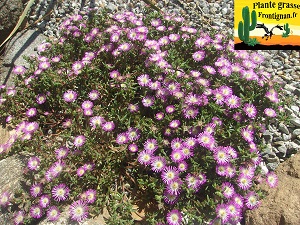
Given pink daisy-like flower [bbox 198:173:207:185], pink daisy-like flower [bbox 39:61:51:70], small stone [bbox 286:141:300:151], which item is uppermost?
pink daisy-like flower [bbox 39:61:51:70]

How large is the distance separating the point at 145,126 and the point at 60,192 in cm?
89

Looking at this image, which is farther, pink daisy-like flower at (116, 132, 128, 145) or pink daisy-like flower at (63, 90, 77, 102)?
pink daisy-like flower at (63, 90, 77, 102)

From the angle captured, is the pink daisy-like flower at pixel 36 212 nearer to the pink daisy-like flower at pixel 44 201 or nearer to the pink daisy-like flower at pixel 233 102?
the pink daisy-like flower at pixel 44 201

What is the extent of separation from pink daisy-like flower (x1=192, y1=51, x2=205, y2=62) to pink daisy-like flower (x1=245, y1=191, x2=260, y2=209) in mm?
1371

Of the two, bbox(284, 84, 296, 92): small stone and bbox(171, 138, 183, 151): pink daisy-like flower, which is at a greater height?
bbox(171, 138, 183, 151): pink daisy-like flower

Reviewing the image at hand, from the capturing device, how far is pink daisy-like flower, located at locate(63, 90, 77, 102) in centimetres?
323

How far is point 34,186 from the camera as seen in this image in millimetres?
2635

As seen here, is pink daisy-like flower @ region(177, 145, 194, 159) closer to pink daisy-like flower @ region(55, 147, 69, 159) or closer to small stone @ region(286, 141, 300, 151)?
pink daisy-like flower @ region(55, 147, 69, 159)

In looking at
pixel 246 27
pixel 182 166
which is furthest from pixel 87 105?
pixel 246 27

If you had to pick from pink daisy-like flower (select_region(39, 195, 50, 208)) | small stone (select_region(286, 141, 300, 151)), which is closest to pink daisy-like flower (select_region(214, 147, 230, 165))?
small stone (select_region(286, 141, 300, 151))

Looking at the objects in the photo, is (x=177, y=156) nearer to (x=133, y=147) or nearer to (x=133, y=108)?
(x=133, y=147)

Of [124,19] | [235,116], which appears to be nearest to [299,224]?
[235,116]

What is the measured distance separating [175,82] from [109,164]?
93cm

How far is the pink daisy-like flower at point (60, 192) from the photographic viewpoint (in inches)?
102
